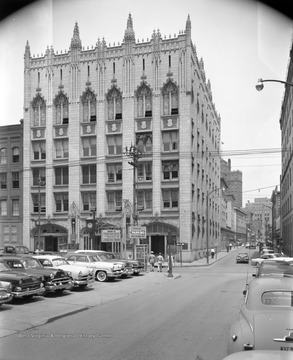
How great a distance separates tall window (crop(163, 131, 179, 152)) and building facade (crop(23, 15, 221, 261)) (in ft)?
0.36

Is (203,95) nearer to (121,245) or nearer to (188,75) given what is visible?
(188,75)

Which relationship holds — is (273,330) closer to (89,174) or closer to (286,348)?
(286,348)

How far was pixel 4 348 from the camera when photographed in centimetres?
873

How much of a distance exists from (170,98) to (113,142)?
8.04 m

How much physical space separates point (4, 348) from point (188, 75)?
1609 inches

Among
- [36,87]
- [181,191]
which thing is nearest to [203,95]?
[181,191]

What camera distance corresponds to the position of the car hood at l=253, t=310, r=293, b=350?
20.6 ft

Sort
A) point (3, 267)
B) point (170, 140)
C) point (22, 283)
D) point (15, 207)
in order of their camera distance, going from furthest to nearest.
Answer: point (15, 207)
point (170, 140)
point (3, 267)
point (22, 283)

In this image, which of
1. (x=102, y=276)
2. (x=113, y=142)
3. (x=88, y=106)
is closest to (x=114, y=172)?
(x=113, y=142)

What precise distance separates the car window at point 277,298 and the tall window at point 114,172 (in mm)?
41284

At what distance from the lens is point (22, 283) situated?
1442cm

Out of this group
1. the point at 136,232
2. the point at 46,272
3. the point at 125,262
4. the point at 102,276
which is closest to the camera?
the point at 46,272

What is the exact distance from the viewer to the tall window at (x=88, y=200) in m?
49.2

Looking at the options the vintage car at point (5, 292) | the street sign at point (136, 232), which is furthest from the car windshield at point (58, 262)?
the street sign at point (136, 232)
